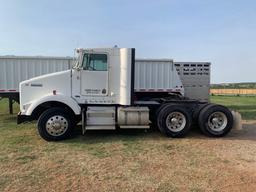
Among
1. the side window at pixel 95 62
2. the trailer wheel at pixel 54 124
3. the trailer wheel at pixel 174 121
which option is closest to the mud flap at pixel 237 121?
the trailer wheel at pixel 174 121

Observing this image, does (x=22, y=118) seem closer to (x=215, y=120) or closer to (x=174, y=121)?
(x=174, y=121)

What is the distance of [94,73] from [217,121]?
423 cm

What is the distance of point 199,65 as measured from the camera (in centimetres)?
1339

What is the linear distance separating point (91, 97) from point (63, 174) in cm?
386

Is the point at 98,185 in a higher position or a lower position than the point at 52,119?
lower

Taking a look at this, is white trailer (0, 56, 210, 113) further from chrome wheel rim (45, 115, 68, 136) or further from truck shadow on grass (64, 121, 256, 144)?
chrome wheel rim (45, 115, 68, 136)

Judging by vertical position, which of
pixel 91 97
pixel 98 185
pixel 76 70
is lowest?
pixel 98 185

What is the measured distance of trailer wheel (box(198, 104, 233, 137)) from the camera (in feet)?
30.7

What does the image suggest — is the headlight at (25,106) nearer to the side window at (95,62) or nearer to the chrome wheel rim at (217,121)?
the side window at (95,62)

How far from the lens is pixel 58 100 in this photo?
878 centimetres

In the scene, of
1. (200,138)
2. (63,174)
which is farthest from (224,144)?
(63,174)

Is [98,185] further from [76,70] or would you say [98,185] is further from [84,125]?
[76,70]

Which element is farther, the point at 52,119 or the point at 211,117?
the point at 211,117

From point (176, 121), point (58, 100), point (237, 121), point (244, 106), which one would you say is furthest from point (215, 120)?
point (244, 106)
